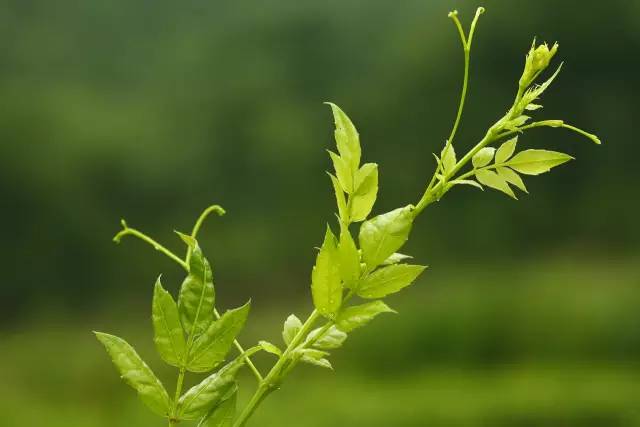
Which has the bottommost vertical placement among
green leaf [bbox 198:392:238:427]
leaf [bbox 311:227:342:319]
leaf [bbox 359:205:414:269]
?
green leaf [bbox 198:392:238:427]

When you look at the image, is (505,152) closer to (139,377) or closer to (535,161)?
(535,161)

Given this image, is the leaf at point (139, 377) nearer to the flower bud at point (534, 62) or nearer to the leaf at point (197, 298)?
the leaf at point (197, 298)

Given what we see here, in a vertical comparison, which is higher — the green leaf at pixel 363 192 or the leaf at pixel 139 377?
the green leaf at pixel 363 192

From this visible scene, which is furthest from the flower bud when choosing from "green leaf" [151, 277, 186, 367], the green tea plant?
"green leaf" [151, 277, 186, 367]

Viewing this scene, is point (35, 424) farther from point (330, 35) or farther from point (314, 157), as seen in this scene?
point (330, 35)

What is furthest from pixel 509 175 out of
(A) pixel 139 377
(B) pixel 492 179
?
(A) pixel 139 377

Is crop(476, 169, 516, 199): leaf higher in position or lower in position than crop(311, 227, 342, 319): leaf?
higher

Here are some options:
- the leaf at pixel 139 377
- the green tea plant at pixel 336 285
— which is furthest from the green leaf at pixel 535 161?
the leaf at pixel 139 377

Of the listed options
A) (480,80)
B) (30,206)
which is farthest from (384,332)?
(30,206)

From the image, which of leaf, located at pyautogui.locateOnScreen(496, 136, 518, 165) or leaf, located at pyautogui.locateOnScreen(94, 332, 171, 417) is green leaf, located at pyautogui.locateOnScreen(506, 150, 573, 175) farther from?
leaf, located at pyautogui.locateOnScreen(94, 332, 171, 417)
